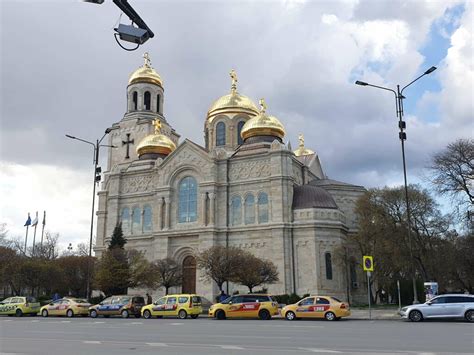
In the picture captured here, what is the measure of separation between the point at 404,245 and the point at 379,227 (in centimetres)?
276

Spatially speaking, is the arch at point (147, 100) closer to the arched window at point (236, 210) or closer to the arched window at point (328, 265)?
the arched window at point (236, 210)

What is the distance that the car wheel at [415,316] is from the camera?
2205cm

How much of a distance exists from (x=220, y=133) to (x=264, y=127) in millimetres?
8095

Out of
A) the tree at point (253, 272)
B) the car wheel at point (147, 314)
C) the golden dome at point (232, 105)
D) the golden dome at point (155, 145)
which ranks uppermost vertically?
the golden dome at point (232, 105)

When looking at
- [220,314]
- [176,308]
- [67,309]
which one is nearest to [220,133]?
[67,309]

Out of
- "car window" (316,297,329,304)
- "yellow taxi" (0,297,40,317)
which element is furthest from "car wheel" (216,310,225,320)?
"yellow taxi" (0,297,40,317)

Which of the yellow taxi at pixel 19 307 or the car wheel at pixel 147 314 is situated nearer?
the car wheel at pixel 147 314

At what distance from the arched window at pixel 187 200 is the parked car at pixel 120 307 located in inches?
629

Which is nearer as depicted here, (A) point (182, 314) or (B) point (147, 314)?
(A) point (182, 314)

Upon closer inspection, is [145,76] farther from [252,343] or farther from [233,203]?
[252,343]

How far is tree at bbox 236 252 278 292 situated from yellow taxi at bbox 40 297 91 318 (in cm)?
1093

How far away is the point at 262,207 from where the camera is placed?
4394cm

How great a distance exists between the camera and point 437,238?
119 feet

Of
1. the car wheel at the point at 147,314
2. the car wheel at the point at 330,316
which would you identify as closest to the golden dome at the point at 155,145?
the car wheel at the point at 147,314
